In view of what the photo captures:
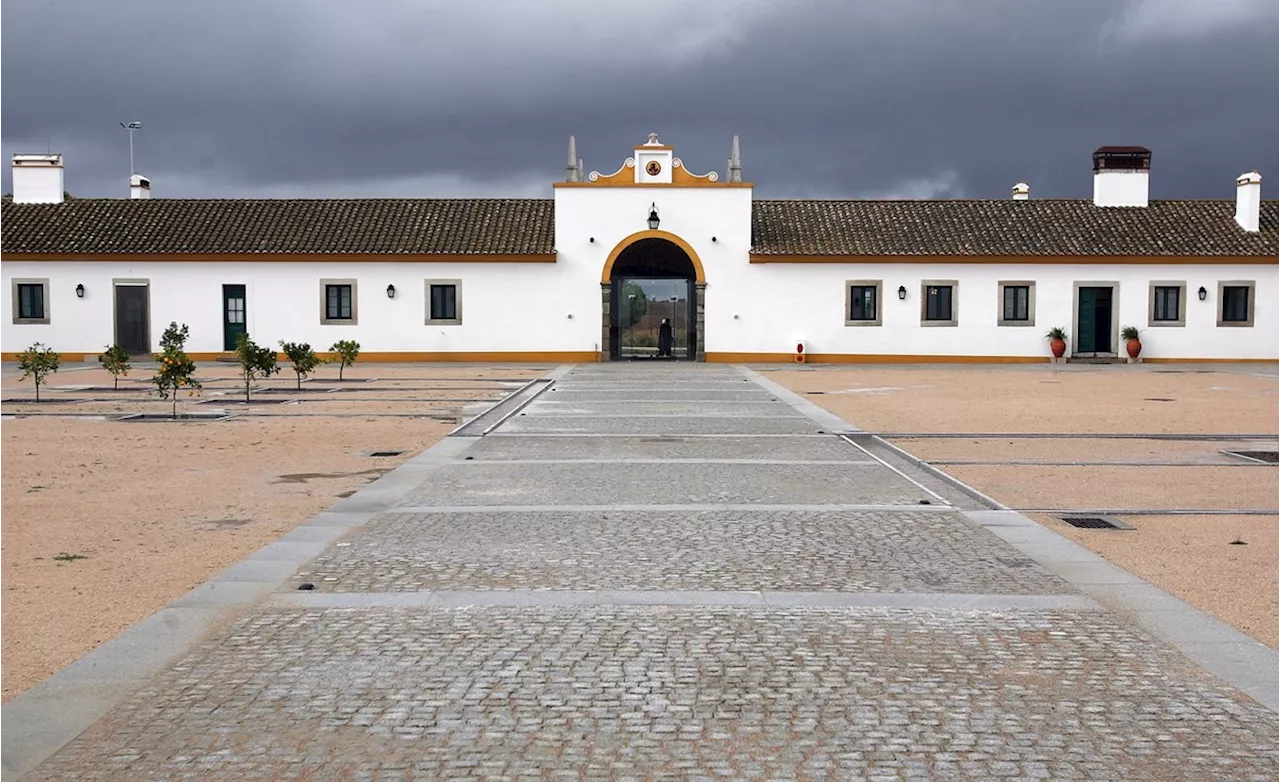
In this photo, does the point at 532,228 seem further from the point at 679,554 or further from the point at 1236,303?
the point at 679,554

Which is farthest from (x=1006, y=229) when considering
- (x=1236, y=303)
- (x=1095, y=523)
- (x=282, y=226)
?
(x=1095, y=523)

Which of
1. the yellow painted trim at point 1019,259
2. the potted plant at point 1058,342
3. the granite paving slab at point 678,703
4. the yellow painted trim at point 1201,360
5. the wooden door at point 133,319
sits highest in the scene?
the yellow painted trim at point 1019,259

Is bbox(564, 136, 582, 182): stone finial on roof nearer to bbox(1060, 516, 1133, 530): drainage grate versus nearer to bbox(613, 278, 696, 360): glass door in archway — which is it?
bbox(613, 278, 696, 360): glass door in archway

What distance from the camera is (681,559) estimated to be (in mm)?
6457

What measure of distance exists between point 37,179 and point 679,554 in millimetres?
34024

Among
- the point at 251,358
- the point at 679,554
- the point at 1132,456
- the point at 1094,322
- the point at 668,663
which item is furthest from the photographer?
the point at 1094,322

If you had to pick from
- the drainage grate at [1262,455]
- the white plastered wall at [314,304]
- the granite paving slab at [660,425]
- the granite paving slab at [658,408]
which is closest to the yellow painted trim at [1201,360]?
the white plastered wall at [314,304]

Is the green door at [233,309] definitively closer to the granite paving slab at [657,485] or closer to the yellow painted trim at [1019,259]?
the yellow painted trim at [1019,259]

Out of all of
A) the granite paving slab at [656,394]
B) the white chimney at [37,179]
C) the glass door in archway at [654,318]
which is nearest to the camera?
the granite paving slab at [656,394]

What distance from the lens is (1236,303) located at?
32.4 meters

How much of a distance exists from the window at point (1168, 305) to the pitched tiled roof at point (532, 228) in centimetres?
96

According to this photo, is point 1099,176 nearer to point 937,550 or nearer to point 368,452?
point 368,452

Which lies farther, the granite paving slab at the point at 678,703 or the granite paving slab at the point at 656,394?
the granite paving slab at the point at 656,394

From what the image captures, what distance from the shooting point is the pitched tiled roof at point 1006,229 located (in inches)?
1267
